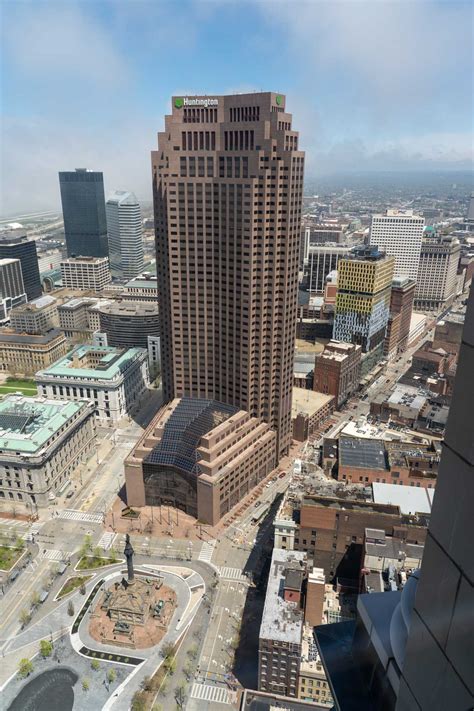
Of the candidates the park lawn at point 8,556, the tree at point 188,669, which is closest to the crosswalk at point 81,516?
the park lawn at point 8,556

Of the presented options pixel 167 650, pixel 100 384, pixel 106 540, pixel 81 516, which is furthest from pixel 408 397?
pixel 167 650

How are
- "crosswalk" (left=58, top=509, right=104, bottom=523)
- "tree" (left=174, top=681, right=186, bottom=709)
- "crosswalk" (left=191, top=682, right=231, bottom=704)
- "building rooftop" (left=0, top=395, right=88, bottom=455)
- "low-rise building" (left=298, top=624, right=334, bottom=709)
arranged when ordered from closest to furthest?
1. "low-rise building" (left=298, top=624, right=334, bottom=709)
2. "tree" (left=174, top=681, right=186, bottom=709)
3. "crosswalk" (left=191, top=682, right=231, bottom=704)
4. "crosswalk" (left=58, top=509, right=104, bottom=523)
5. "building rooftop" (left=0, top=395, right=88, bottom=455)

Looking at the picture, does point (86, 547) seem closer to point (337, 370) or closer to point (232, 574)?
point (232, 574)

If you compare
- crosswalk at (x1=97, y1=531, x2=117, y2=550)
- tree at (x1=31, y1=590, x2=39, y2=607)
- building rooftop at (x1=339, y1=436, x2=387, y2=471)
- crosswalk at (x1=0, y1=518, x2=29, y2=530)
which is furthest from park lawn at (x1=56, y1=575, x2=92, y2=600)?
building rooftop at (x1=339, y1=436, x2=387, y2=471)

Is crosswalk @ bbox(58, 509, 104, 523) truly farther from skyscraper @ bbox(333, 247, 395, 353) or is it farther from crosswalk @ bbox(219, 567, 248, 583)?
skyscraper @ bbox(333, 247, 395, 353)

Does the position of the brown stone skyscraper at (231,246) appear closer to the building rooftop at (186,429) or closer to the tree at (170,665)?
the building rooftop at (186,429)
